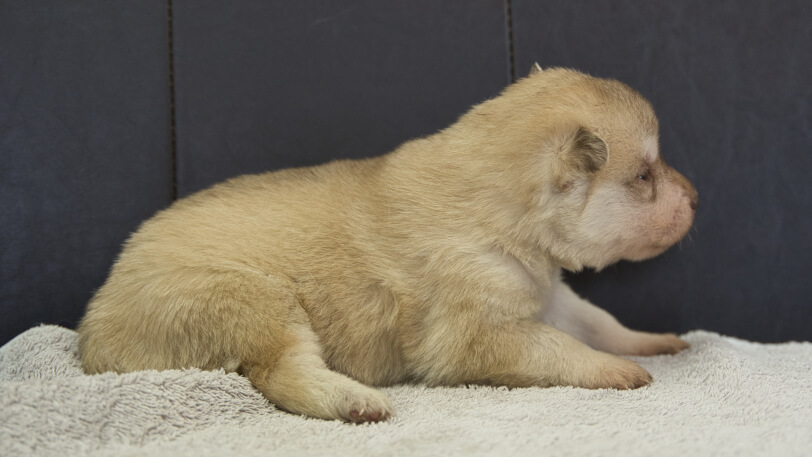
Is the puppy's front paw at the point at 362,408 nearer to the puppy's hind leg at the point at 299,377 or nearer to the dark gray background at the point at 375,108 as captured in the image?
the puppy's hind leg at the point at 299,377

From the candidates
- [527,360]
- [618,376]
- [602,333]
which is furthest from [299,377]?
[602,333]

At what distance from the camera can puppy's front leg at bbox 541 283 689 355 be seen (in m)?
3.00

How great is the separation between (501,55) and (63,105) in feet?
6.52

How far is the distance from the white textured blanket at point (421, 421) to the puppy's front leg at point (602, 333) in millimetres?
576

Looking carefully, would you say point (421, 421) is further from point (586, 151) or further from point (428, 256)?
point (586, 151)

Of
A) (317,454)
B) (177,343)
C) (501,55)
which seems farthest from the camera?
(501,55)

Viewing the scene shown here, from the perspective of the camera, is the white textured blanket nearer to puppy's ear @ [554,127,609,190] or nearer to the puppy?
the puppy

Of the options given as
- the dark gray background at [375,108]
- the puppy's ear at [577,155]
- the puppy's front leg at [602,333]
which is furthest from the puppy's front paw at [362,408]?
the dark gray background at [375,108]

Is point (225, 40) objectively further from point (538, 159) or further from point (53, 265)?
point (538, 159)

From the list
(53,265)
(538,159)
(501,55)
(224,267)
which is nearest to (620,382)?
(538,159)

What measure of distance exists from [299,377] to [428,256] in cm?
62

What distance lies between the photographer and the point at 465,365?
7.97 ft

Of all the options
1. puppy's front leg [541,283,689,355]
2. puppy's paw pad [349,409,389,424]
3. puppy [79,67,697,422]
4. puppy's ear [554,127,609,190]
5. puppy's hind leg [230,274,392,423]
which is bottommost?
puppy's front leg [541,283,689,355]

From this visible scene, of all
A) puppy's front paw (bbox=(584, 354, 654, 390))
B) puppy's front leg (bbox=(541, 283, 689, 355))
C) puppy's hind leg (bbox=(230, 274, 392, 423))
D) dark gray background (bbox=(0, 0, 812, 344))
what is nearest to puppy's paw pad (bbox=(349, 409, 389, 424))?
puppy's hind leg (bbox=(230, 274, 392, 423))
